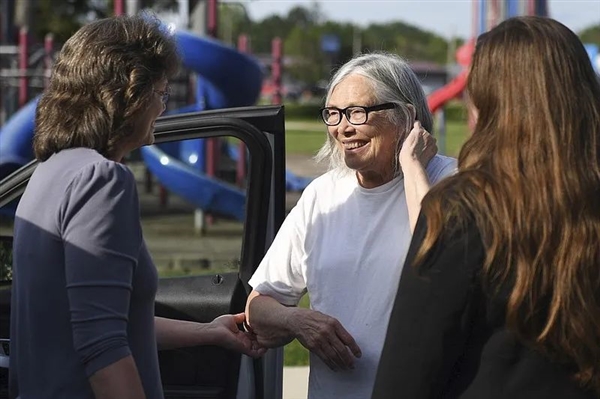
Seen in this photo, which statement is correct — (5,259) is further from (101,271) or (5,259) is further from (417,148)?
(101,271)

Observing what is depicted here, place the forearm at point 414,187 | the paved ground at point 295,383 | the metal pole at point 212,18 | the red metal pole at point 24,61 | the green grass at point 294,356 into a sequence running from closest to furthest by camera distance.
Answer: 1. the forearm at point 414,187
2. the paved ground at point 295,383
3. the green grass at point 294,356
4. the metal pole at point 212,18
5. the red metal pole at point 24,61

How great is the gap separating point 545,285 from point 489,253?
0.12 meters

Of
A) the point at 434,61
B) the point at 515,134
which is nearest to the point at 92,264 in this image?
the point at 515,134

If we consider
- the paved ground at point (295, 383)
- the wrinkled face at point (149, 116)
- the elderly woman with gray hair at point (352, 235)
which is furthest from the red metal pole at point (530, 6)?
the wrinkled face at point (149, 116)

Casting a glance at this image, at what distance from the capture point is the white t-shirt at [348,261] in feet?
10.0

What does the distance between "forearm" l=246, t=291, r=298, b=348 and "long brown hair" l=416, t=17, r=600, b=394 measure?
41.8 inches

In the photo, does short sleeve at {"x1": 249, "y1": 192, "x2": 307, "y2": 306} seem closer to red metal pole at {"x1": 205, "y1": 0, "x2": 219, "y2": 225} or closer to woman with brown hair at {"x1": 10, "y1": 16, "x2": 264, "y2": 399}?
woman with brown hair at {"x1": 10, "y1": 16, "x2": 264, "y2": 399}

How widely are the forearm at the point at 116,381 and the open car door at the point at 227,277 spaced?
4.30 ft

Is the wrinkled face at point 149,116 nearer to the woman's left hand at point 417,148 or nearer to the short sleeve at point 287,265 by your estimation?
the woman's left hand at point 417,148

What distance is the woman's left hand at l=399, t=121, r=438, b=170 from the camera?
2.95 meters

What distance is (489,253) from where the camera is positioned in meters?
2.11

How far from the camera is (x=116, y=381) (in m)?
2.24

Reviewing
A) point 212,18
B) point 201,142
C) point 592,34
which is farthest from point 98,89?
point 592,34

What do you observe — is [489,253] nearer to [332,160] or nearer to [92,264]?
[92,264]
